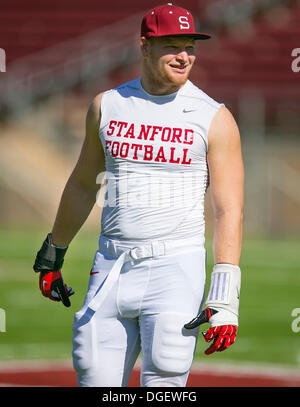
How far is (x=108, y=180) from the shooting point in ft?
14.2

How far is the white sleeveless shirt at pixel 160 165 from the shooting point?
4160 millimetres

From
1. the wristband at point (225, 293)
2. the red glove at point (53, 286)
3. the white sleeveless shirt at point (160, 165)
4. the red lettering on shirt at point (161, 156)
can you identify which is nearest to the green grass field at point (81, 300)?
the red glove at point (53, 286)

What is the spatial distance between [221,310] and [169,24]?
4.41ft

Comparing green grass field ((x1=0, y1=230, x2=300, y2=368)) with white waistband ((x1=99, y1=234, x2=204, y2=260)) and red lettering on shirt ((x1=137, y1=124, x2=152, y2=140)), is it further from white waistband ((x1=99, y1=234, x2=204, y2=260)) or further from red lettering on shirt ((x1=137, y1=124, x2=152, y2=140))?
red lettering on shirt ((x1=137, y1=124, x2=152, y2=140))

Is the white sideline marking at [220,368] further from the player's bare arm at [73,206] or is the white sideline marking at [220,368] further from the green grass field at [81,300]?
the player's bare arm at [73,206]

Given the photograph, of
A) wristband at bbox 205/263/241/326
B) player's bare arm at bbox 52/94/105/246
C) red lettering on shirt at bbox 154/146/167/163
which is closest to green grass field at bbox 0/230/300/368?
player's bare arm at bbox 52/94/105/246

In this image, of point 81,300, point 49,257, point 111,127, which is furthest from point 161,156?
point 81,300

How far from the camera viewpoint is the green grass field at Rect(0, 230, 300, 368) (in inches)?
372

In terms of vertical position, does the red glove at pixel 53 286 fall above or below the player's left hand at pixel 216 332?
above

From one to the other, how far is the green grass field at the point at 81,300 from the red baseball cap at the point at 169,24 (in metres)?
5.25

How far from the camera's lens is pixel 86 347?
418cm

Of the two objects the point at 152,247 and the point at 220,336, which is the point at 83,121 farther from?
the point at 220,336

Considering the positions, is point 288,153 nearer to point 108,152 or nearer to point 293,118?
point 293,118

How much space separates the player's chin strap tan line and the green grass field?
189 inches
